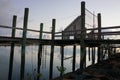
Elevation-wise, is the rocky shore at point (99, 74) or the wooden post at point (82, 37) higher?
the wooden post at point (82, 37)

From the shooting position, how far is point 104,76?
37.6 ft

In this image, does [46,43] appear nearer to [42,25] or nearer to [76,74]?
[42,25]

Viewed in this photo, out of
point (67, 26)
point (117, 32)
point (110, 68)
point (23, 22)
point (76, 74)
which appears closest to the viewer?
point (76, 74)

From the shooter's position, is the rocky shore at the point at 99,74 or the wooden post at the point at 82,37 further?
the wooden post at the point at 82,37

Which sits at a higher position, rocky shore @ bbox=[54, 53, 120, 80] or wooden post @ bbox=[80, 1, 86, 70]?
wooden post @ bbox=[80, 1, 86, 70]

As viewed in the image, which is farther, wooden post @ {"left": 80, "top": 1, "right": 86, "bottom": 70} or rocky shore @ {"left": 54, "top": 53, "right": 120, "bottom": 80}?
wooden post @ {"left": 80, "top": 1, "right": 86, "bottom": 70}

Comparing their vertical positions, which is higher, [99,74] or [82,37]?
[82,37]

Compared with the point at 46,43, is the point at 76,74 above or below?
below

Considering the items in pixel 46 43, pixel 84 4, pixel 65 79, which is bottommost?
Result: pixel 65 79

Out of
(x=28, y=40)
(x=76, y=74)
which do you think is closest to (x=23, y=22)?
(x=28, y=40)

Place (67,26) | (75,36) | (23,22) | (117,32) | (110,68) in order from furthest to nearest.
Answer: (67,26)
(75,36)
(23,22)
(117,32)
(110,68)

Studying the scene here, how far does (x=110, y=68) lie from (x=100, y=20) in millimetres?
4700

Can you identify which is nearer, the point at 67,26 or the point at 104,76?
the point at 104,76

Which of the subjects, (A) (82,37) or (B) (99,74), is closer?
(B) (99,74)
